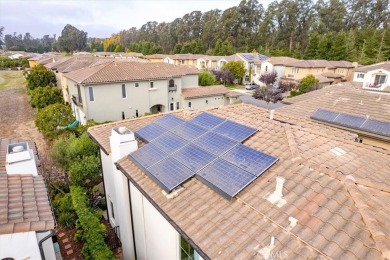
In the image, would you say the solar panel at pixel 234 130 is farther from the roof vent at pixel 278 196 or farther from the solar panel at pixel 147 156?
the roof vent at pixel 278 196

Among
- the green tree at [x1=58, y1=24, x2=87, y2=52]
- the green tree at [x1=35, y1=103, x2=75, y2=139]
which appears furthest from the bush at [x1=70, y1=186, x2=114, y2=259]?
the green tree at [x1=58, y1=24, x2=87, y2=52]

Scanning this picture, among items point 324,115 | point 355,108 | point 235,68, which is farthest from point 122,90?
point 235,68

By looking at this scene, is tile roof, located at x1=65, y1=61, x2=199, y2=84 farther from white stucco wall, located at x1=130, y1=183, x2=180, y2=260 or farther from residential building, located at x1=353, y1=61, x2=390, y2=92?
residential building, located at x1=353, y1=61, x2=390, y2=92

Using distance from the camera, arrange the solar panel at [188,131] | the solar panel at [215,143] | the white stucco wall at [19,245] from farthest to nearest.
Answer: the solar panel at [188,131], the solar panel at [215,143], the white stucco wall at [19,245]

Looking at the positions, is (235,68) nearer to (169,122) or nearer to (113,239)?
(169,122)

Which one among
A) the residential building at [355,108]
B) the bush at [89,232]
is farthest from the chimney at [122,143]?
the residential building at [355,108]
